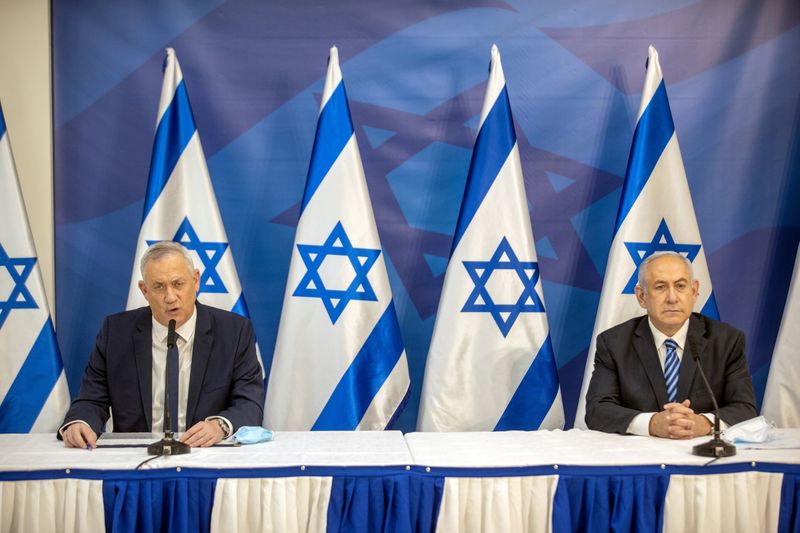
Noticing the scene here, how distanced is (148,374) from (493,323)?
1672 mm

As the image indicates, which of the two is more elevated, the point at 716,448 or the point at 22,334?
the point at 22,334

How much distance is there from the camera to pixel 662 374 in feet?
11.4

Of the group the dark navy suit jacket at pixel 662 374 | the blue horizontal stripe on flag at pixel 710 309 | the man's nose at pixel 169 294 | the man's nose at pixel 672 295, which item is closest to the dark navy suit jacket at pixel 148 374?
the man's nose at pixel 169 294

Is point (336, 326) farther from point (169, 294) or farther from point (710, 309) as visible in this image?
point (710, 309)

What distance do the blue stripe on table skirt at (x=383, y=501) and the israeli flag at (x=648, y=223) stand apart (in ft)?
5.78

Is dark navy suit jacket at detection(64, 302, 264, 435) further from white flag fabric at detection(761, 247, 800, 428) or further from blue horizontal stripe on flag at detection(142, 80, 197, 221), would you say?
white flag fabric at detection(761, 247, 800, 428)

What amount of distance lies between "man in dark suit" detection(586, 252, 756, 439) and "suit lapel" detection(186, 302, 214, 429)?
156 cm

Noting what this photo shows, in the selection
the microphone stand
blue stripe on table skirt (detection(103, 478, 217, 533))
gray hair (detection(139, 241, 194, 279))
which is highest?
gray hair (detection(139, 241, 194, 279))

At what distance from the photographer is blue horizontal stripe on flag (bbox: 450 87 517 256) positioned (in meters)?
4.20

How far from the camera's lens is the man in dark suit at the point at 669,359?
3.44m

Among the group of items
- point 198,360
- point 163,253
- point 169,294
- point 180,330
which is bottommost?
point 198,360

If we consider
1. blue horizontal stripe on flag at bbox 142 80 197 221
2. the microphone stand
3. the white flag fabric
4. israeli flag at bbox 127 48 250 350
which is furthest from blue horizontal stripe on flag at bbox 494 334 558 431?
blue horizontal stripe on flag at bbox 142 80 197 221

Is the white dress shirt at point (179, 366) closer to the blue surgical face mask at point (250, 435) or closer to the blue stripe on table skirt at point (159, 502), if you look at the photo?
the blue surgical face mask at point (250, 435)

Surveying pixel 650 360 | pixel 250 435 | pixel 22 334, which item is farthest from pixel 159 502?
pixel 650 360
